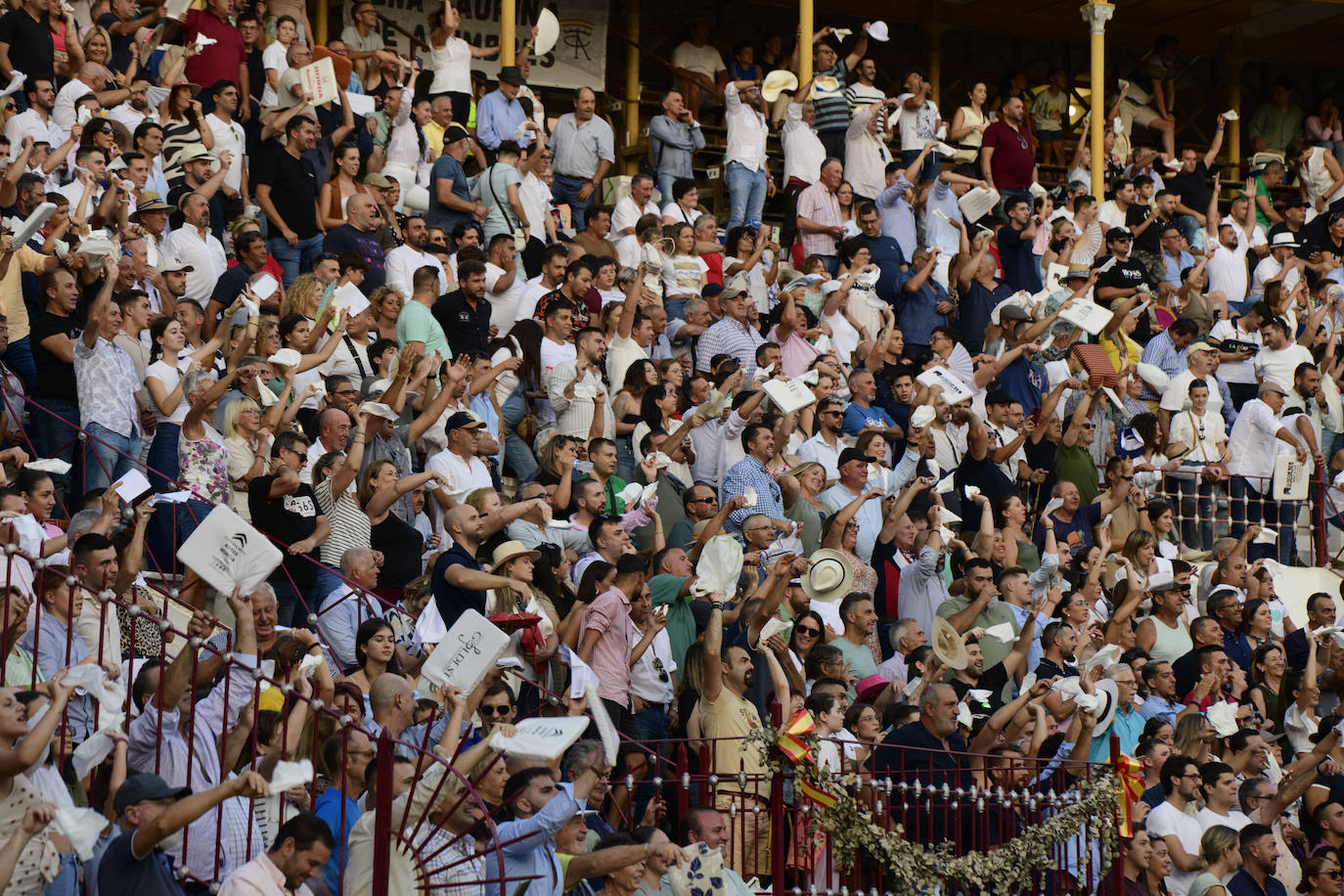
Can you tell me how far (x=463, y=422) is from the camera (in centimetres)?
1195

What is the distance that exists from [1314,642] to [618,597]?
5658mm

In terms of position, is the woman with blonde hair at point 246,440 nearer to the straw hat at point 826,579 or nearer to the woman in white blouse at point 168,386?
the woman in white blouse at point 168,386

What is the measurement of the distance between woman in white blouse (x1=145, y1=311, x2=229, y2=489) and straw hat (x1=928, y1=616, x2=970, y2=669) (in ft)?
14.0

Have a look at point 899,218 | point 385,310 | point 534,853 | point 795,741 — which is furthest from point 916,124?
point 534,853

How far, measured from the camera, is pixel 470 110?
18250 millimetres

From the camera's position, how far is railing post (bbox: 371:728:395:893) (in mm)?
7336

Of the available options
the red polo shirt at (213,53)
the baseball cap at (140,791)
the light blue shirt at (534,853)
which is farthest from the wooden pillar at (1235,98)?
the baseball cap at (140,791)

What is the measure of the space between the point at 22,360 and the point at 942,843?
18.7 feet

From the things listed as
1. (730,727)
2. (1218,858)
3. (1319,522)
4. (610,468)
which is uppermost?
(610,468)

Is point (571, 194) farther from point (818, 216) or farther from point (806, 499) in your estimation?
point (806, 499)

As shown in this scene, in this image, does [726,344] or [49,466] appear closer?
[49,466]

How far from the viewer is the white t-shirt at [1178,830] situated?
11.2m

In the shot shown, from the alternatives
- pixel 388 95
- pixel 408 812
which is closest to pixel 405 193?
pixel 388 95

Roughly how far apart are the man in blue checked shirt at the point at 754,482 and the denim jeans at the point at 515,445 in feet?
4.13
